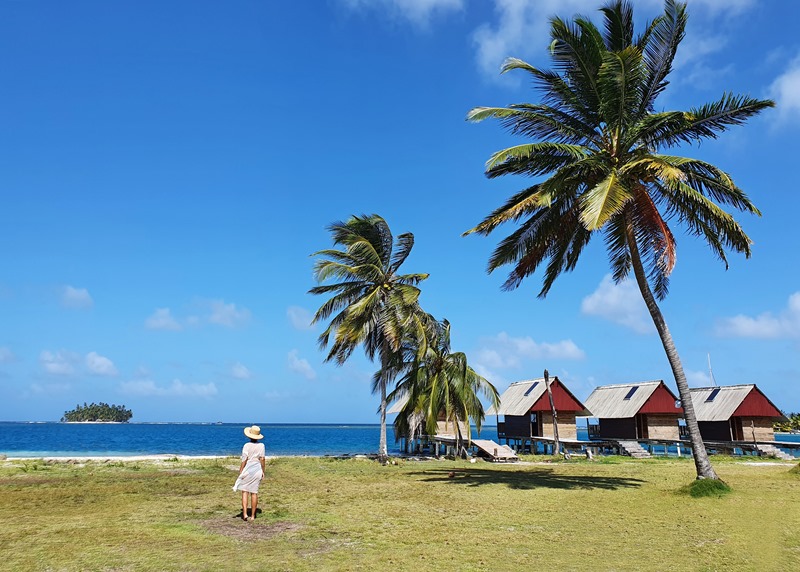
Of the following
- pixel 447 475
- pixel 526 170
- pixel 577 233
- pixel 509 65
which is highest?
pixel 509 65

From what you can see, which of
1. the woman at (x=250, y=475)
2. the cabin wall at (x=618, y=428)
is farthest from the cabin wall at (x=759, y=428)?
the woman at (x=250, y=475)

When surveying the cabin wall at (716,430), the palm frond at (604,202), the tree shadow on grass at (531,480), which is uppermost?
the palm frond at (604,202)

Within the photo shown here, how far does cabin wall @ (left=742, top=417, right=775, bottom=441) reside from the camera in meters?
44.1

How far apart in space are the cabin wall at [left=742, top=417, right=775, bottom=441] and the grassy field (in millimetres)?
29093

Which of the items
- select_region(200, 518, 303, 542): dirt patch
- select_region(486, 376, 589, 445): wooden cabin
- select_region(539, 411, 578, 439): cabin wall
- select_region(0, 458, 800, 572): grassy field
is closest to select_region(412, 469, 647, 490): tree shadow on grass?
select_region(0, 458, 800, 572): grassy field

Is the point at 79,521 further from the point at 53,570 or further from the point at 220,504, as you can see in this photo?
the point at 53,570

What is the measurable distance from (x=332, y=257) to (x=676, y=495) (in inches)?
797

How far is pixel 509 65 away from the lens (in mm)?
16891

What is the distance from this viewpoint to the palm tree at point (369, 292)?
29016 millimetres

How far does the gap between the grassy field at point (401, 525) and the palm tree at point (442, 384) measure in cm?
1273

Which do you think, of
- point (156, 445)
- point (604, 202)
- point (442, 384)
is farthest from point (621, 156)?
point (156, 445)

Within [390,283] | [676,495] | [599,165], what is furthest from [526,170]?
[390,283]

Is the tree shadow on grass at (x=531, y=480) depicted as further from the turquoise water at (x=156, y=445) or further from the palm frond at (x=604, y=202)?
the turquoise water at (x=156, y=445)

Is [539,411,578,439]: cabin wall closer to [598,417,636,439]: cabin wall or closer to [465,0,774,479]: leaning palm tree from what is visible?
[598,417,636,439]: cabin wall
